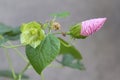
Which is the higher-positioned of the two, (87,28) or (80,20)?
(87,28)

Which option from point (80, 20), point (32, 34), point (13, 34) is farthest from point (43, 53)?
point (80, 20)

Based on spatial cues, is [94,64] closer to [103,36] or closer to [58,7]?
[103,36]

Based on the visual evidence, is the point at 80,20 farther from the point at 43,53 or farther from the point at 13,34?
the point at 43,53

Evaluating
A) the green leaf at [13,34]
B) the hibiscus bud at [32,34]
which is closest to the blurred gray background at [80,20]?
the green leaf at [13,34]

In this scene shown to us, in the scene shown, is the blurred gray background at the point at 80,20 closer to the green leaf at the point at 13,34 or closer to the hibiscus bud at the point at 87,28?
the green leaf at the point at 13,34

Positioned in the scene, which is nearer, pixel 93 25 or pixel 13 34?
pixel 93 25

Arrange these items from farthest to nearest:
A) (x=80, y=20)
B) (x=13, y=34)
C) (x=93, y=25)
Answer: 1. (x=80, y=20)
2. (x=13, y=34)
3. (x=93, y=25)

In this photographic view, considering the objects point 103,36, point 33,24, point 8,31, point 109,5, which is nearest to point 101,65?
point 103,36
